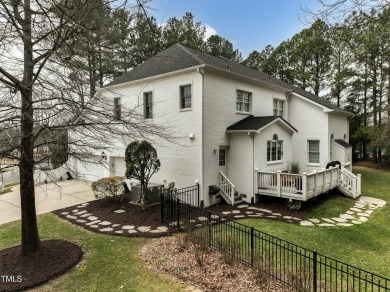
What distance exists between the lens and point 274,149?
1312 cm

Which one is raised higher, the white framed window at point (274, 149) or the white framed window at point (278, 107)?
the white framed window at point (278, 107)

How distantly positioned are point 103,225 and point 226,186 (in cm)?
566

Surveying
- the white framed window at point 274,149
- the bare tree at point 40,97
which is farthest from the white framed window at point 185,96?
the bare tree at point 40,97

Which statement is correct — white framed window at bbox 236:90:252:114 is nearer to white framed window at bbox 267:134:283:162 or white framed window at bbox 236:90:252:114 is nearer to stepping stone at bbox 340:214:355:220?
white framed window at bbox 267:134:283:162

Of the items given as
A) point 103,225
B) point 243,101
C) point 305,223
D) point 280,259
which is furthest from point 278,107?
point 103,225

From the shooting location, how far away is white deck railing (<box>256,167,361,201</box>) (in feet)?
34.3

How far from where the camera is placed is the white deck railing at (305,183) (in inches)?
411

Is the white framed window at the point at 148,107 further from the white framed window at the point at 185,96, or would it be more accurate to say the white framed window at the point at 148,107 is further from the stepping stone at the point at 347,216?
the stepping stone at the point at 347,216

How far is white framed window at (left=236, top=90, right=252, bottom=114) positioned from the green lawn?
599cm

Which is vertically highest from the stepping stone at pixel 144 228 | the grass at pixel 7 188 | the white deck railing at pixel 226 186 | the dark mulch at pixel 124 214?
the white deck railing at pixel 226 186

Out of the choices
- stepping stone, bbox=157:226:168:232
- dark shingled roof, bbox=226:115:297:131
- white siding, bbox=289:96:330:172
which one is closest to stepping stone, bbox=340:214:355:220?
dark shingled roof, bbox=226:115:297:131

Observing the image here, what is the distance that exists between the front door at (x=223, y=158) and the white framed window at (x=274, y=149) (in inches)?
89.7

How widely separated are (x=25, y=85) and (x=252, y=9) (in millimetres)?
5769

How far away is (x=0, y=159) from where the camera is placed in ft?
16.5
